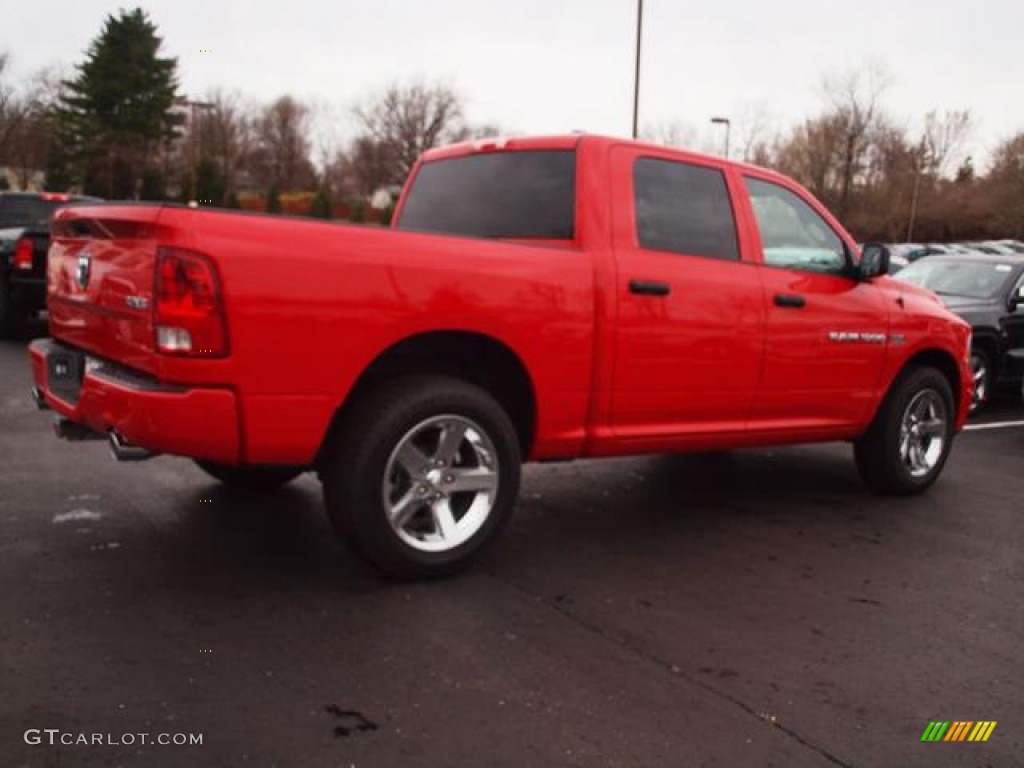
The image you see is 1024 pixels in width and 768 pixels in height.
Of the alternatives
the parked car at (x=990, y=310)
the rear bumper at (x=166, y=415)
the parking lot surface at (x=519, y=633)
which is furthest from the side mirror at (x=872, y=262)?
the parked car at (x=990, y=310)

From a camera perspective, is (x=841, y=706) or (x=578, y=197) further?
(x=578, y=197)

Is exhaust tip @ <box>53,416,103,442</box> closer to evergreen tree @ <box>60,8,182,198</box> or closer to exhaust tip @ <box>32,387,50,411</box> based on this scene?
exhaust tip @ <box>32,387,50,411</box>

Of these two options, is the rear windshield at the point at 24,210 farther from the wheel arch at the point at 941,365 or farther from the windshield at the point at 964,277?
the wheel arch at the point at 941,365

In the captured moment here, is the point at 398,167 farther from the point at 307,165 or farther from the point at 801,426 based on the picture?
the point at 801,426

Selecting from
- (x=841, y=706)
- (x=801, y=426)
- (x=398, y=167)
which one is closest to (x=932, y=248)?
(x=801, y=426)

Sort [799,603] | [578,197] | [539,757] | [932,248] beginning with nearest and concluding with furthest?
[539,757]
[799,603]
[578,197]
[932,248]

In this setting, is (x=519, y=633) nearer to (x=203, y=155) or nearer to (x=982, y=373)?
(x=982, y=373)

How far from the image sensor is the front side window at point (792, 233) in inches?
200

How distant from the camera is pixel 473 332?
3.90 m

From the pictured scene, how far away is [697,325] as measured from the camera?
457 centimetres

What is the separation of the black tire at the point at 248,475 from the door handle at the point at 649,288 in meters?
2.00

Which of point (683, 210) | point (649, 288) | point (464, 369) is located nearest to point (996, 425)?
point (683, 210)

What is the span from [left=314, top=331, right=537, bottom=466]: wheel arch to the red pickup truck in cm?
1

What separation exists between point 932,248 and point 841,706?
34.2 metres
